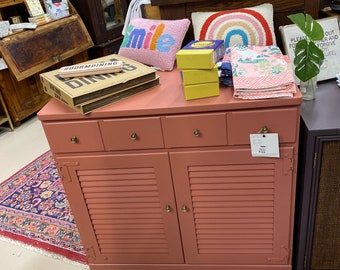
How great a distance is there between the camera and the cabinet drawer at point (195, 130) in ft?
3.77

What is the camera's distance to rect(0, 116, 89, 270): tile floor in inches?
66.9

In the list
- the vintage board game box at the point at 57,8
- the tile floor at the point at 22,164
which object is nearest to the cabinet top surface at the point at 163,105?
the tile floor at the point at 22,164

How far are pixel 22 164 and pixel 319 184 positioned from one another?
215 centimetres

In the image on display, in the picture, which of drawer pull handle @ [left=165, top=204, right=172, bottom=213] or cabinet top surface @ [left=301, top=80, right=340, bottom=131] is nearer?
cabinet top surface @ [left=301, top=80, right=340, bottom=131]

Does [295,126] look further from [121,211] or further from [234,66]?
[121,211]

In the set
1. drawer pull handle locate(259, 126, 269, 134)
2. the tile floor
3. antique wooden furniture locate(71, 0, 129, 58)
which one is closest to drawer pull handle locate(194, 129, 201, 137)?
drawer pull handle locate(259, 126, 269, 134)

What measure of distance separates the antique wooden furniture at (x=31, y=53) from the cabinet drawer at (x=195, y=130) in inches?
80.4

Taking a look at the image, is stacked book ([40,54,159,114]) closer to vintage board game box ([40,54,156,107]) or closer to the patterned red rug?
vintage board game box ([40,54,156,107])

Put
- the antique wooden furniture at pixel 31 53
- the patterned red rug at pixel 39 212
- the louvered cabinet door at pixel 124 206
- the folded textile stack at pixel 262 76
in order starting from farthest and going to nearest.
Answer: the antique wooden furniture at pixel 31 53 → the patterned red rug at pixel 39 212 → the louvered cabinet door at pixel 124 206 → the folded textile stack at pixel 262 76

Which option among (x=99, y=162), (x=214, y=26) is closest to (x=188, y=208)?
(x=99, y=162)

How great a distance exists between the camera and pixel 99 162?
1.29m

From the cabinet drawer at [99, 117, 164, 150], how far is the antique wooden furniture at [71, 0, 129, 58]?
8.84 feet

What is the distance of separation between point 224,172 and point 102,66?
2.00 ft

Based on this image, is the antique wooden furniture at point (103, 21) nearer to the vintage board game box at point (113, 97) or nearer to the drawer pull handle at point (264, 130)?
the vintage board game box at point (113, 97)
